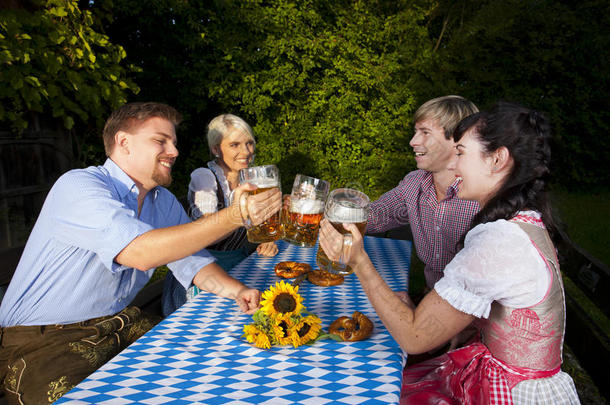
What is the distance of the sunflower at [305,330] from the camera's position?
1.40 meters

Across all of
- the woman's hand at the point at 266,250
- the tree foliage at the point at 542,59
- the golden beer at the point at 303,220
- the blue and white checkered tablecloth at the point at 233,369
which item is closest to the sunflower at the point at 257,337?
the blue and white checkered tablecloth at the point at 233,369

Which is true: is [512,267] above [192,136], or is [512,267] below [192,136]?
below

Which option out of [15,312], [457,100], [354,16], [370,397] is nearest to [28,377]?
[15,312]

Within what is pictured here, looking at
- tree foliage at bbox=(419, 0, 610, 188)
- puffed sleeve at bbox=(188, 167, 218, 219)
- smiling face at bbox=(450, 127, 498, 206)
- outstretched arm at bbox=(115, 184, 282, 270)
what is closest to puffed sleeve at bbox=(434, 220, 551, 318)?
smiling face at bbox=(450, 127, 498, 206)

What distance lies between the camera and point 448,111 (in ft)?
8.47

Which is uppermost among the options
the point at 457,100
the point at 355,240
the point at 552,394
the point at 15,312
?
the point at 457,100

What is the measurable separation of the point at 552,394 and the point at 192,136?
6203 mm

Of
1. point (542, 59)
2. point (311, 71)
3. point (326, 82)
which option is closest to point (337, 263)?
point (326, 82)

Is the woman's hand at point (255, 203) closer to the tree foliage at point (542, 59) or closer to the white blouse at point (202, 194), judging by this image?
the white blouse at point (202, 194)

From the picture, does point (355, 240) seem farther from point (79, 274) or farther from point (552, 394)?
point (79, 274)

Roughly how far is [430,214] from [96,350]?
1922mm

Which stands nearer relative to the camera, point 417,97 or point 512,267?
point 512,267

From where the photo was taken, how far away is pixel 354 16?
6.38 meters

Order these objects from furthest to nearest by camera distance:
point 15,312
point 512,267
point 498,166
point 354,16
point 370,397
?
point 354,16 < point 15,312 < point 498,166 < point 512,267 < point 370,397
